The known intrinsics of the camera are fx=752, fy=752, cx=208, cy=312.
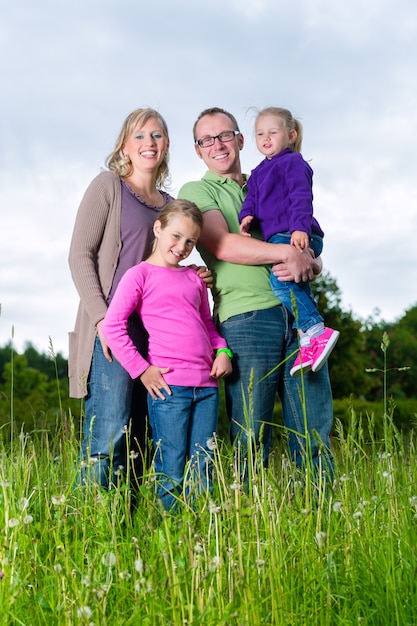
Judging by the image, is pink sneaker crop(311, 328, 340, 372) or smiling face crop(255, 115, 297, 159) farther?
smiling face crop(255, 115, 297, 159)

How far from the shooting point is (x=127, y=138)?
4648mm

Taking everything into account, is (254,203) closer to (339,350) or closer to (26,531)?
(26,531)

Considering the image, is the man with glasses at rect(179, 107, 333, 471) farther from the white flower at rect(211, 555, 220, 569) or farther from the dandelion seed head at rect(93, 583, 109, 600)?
the dandelion seed head at rect(93, 583, 109, 600)

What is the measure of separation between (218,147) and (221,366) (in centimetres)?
141

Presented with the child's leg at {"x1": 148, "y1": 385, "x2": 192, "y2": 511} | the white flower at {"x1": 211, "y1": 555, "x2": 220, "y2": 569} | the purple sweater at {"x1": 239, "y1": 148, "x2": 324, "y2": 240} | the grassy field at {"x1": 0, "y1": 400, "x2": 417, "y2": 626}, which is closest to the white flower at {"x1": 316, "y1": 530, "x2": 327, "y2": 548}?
the grassy field at {"x1": 0, "y1": 400, "x2": 417, "y2": 626}

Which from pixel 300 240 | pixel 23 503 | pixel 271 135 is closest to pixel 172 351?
pixel 300 240

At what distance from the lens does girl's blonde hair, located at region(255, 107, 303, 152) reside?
4.77 metres

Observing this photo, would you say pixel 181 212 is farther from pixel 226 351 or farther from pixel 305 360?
pixel 305 360

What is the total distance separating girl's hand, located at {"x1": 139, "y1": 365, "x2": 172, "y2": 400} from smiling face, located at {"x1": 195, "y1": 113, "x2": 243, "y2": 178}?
4.57ft

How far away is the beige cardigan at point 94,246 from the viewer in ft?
14.4

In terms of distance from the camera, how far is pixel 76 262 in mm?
4406

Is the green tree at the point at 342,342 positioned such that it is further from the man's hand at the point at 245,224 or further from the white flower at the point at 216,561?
the white flower at the point at 216,561

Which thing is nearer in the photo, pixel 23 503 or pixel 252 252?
pixel 23 503

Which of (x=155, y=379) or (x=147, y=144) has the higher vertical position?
(x=147, y=144)
